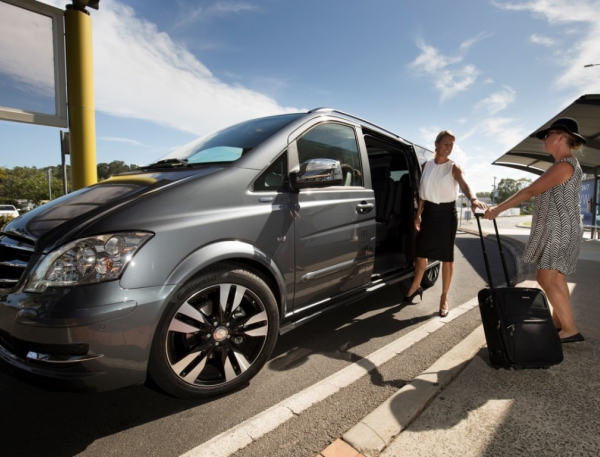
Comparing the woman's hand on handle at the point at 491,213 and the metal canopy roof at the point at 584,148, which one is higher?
the metal canopy roof at the point at 584,148

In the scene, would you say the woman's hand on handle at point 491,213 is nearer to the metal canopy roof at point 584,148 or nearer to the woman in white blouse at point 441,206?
the woman in white blouse at point 441,206

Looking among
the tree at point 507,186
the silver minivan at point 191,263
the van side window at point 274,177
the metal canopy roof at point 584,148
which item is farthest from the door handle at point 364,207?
the tree at point 507,186

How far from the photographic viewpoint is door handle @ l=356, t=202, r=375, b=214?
9.98ft

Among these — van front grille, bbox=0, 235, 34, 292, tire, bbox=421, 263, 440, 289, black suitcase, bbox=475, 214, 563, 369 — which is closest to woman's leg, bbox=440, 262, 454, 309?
tire, bbox=421, 263, 440, 289

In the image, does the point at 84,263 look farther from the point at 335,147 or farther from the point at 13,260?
the point at 335,147

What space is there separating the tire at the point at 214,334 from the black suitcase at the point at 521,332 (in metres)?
1.47

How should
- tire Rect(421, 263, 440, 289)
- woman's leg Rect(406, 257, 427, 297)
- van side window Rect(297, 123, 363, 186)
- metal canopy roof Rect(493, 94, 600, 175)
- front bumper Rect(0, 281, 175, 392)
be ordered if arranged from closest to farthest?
front bumper Rect(0, 281, 175, 392) < van side window Rect(297, 123, 363, 186) < woman's leg Rect(406, 257, 427, 297) < tire Rect(421, 263, 440, 289) < metal canopy roof Rect(493, 94, 600, 175)

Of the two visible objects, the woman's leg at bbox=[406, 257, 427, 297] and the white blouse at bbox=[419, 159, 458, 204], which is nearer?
the white blouse at bbox=[419, 159, 458, 204]

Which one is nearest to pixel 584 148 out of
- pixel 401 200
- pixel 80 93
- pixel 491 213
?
pixel 401 200

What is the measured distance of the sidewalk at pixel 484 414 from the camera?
1.68 m

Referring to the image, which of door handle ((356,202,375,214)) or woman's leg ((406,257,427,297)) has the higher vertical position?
door handle ((356,202,375,214))

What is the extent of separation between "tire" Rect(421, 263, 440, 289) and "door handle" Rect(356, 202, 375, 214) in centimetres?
200

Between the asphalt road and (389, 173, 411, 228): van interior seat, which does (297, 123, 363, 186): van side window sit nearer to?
the asphalt road

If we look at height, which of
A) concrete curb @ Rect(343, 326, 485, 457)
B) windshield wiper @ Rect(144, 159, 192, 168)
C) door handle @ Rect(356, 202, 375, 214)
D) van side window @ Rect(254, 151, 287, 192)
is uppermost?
windshield wiper @ Rect(144, 159, 192, 168)
